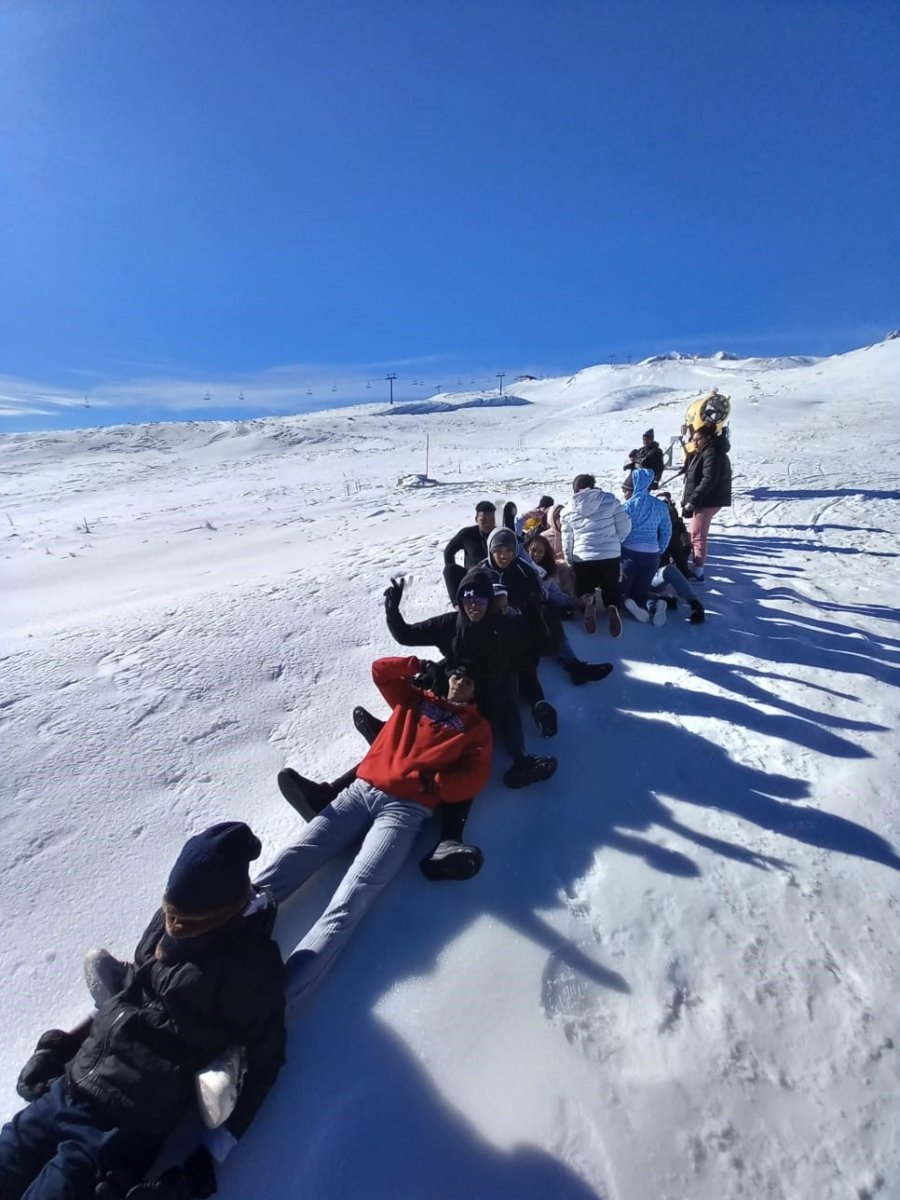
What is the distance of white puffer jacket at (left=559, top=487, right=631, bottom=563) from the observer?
5.15m

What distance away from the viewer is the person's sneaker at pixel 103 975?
2.22m

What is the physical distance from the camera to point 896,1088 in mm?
2031

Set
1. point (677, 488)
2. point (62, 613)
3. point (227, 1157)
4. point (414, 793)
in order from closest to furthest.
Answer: point (227, 1157) < point (414, 793) < point (62, 613) < point (677, 488)

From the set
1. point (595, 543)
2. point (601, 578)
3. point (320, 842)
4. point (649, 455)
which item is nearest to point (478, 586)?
point (320, 842)

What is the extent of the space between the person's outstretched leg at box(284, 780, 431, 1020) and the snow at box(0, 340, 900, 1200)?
0.36ft

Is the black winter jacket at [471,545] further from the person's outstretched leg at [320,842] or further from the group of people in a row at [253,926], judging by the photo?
the person's outstretched leg at [320,842]

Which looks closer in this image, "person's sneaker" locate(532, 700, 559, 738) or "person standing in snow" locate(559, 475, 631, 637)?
"person's sneaker" locate(532, 700, 559, 738)

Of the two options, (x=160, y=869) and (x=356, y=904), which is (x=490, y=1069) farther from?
(x=160, y=869)

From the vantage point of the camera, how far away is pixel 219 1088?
1.83 meters

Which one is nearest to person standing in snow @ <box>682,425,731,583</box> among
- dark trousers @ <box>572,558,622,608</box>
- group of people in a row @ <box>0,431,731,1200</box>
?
dark trousers @ <box>572,558,622,608</box>

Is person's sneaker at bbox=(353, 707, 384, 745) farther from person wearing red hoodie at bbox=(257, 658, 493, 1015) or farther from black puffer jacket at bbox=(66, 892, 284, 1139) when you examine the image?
black puffer jacket at bbox=(66, 892, 284, 1139)

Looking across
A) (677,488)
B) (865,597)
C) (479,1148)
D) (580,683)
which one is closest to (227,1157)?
(479,1148)

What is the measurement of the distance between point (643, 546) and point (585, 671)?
1800 millimetres

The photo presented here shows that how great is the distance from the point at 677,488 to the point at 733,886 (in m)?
13.6
